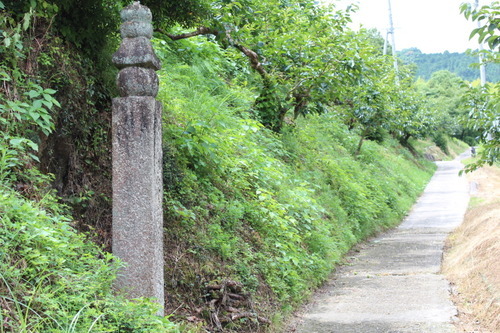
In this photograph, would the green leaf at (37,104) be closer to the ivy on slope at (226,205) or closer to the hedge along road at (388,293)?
the ivy on slope at (226,205)

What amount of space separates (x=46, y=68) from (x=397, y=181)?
20.6 m

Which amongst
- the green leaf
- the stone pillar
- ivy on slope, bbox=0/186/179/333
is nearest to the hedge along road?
the stone pillar

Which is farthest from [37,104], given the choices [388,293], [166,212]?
[388,293]

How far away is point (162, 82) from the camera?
7520mm

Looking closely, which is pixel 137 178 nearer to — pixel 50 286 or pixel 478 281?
pixel 50 286

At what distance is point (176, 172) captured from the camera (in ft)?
19.9

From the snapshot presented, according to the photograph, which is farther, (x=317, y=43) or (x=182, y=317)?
(x=317, y=43)

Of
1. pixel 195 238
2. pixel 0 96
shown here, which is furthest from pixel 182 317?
pixel 0 96

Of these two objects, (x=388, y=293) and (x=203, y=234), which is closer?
(x=203, y=234)

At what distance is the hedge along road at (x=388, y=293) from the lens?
6242 mm

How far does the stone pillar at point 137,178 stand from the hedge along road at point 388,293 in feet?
8.96

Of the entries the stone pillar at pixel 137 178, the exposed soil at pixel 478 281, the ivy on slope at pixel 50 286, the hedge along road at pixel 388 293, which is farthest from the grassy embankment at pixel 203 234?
the exposed soil at pixel 478 281

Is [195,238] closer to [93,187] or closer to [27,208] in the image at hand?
[93,187]

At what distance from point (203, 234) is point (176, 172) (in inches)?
30.9
